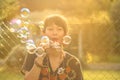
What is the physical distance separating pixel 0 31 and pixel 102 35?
538cm

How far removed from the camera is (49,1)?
2334 centimetres

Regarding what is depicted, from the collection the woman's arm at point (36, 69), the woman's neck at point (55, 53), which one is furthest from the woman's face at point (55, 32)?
the woman's arm at point (36, 69)

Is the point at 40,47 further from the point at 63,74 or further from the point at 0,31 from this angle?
the point at 0,31

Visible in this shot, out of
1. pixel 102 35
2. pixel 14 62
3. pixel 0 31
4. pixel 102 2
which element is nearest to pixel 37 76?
pixel 0 31

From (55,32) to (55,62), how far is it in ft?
1.27

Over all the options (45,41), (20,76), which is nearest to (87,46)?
(20,76)

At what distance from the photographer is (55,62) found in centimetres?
491

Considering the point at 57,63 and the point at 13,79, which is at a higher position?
the point at 13,79

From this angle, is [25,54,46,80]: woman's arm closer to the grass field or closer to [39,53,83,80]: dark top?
[39,53,83,80]: dark top

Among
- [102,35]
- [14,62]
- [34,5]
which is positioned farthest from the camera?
[34,5]

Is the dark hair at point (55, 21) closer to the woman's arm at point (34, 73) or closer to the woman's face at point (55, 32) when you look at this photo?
the woman's face at point (55, 32)

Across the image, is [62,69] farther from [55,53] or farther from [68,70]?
[55,53]

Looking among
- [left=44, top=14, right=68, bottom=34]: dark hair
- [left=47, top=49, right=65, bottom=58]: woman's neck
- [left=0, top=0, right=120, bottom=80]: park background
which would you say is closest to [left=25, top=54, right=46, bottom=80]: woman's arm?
[left=47, top=49, right=65, bottom=58]: woman's neck

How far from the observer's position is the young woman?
4.77 m
